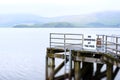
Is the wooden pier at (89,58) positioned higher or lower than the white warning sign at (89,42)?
lower

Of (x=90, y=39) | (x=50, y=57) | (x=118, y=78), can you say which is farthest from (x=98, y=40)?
(x=118, y=78)

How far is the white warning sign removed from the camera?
21.3 meters

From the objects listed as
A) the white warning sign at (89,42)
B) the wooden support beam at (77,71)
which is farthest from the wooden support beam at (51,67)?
the white warning sign at (89,42)

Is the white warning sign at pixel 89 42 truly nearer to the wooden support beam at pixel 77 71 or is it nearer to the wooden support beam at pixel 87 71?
the wooden support beam at pixel 77 71

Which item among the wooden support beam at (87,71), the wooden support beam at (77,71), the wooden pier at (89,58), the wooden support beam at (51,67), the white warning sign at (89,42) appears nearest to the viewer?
the wooden pier at (89,58)

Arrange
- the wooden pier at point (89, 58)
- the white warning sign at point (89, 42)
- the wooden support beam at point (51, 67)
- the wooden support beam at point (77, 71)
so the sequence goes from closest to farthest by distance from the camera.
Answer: the wooden pier at point (89, 58), the wooden support beam at point (77, 71), the white warning sign at point (89, 42), the wooden support beam at point (51, 67)

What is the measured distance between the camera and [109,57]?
1848cm

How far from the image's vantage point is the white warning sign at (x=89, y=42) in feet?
69.8

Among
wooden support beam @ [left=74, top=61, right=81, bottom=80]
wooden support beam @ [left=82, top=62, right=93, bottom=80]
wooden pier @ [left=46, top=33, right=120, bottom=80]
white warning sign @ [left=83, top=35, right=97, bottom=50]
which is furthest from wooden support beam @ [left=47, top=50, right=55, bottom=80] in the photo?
white warning sign @ [left=83, top=35, right=97, bottom=50]

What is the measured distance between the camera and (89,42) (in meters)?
21.7

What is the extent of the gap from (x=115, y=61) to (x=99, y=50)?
2.78 meters

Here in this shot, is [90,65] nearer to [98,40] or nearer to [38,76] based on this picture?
[98,40]

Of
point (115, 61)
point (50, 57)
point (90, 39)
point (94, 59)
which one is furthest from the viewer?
point (50, 57)

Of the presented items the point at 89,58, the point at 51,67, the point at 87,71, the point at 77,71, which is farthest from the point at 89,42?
the point at 51,67
